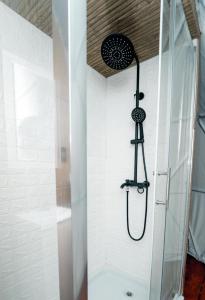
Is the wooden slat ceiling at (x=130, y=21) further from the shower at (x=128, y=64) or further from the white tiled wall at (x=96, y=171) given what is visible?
the white tiled wall at (x=96, y=171)

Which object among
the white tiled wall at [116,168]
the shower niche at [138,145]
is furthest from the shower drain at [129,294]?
the white tiled wall at [116,168]

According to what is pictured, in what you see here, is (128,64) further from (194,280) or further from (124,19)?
(194,280)

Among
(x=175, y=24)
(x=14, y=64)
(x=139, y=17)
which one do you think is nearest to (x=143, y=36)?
(x=139, y=17)

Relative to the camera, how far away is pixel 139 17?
1.20 m

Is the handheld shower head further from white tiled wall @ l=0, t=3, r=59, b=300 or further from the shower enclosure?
Result: white tiled wall @ l=0, t=3, r=59, b=300

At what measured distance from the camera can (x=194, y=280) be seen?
1.82m

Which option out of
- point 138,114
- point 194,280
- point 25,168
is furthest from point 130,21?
point 194,280

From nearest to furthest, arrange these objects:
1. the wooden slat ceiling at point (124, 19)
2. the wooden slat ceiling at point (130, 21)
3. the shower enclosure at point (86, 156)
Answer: the shower enclosure at point (86, 156), the wooden slat ceiling at point (124, 19), the wooden slat ceiling at point (130, 21)

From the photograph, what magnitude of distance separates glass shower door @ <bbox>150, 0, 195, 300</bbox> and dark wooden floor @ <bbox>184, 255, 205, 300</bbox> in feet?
1.20

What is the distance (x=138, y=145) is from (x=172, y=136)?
0.83 meters

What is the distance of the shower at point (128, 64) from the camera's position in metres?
1.32

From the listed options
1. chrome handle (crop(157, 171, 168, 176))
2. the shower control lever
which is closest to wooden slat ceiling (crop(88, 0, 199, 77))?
chrome handle (crop(157, 171, 168, 176))

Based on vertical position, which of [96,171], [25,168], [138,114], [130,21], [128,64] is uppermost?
[130,21]

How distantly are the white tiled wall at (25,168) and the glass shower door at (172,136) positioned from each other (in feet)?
1.82
